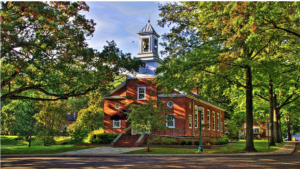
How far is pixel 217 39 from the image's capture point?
19578 millimetres

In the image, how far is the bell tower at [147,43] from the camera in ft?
112

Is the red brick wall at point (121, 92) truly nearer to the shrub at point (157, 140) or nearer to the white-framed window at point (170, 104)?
the white-framed window at point (170, 104)

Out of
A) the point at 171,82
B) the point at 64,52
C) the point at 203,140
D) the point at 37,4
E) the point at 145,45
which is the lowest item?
the point at 203,140

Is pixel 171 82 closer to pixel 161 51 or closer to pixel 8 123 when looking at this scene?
pixel 161 51

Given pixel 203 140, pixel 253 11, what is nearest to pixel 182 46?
pixel 253 11

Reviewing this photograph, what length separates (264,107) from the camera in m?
38.1

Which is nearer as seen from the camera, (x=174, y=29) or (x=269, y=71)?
(x=269, y=71)

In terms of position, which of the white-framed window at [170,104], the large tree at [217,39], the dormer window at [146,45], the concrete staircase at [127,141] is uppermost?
the dormer window at [146,45]

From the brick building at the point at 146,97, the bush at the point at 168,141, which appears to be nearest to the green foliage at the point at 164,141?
the bush at the point at 168,141

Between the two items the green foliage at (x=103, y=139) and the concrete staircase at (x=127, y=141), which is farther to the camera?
the green foliage at (x=103, y=139)

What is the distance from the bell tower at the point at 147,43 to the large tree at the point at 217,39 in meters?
11.7

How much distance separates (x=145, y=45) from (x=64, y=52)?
17.7 meters

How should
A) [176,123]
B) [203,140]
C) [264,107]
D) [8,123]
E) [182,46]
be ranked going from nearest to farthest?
1. [182,46]
2. [203,140]
3. [176,123]
4. [264,107]
5. [8,123]

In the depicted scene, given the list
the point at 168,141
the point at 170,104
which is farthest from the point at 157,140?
the point at 170,104
